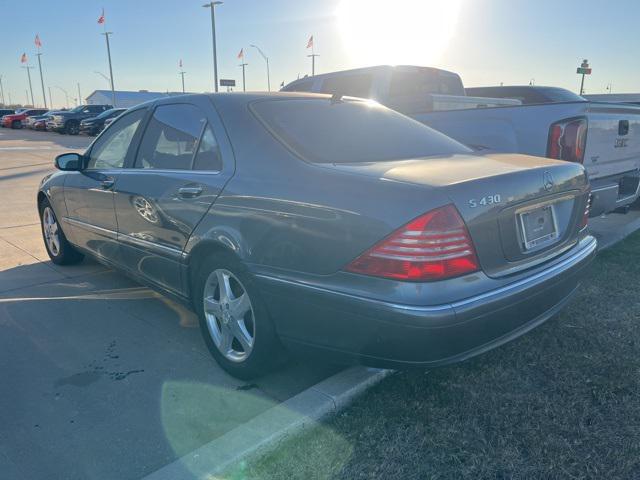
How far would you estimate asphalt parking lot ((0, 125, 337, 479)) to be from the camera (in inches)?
94.7

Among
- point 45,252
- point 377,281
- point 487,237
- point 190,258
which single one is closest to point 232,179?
point 190,258


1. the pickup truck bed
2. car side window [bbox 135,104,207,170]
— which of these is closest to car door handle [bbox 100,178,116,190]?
car side window [bbox 135,104,207,170]

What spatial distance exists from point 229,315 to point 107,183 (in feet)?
5.53

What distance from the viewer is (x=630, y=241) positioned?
570 centimetres

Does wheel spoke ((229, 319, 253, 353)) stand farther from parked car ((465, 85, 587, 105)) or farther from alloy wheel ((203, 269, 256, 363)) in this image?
parked car ((465, 85, 587, 105))

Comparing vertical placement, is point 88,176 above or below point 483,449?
above

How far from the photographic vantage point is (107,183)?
3926 mm

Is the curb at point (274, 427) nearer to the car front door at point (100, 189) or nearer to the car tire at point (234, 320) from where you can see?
the car tire at point (234, 320)

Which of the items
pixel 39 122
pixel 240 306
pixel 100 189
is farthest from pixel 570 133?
pixel 39 122

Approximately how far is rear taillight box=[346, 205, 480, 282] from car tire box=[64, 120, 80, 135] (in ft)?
112

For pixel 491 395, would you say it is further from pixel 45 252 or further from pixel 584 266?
pixel 45 252

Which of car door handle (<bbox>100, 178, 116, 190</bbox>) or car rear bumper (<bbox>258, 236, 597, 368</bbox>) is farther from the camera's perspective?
car door handle (<bbox>100, 178, 116, 190</bbox>)

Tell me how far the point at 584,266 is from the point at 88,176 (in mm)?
3673

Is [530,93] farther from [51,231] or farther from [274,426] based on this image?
[274,426]
